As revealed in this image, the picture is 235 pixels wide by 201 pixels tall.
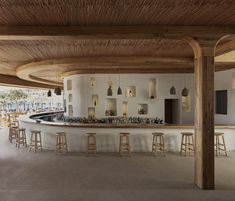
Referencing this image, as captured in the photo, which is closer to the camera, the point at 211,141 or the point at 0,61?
the point at 211,141

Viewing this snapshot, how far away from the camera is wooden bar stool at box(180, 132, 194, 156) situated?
7.22 meters

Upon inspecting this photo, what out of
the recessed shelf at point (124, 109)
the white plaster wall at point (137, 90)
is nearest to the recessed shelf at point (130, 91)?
the white plaster wall at point (137, 90)

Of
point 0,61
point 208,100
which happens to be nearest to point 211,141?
point 208,100

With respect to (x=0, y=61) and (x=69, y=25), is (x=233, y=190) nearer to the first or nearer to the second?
(x=69, y=25)

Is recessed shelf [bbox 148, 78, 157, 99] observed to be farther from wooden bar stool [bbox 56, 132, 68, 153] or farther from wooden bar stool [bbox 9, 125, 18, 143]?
wooden bar stool [bbox 9, 125, 18, 143]

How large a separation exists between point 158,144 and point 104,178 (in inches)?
111

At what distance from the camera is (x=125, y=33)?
4.30 metres

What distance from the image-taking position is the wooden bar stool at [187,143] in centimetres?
722

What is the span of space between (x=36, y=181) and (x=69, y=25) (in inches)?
115

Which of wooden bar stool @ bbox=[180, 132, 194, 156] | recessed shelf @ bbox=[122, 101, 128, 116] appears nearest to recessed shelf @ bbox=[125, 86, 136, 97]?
recessed shelf @ bbox=[122, 101, 128, 116]

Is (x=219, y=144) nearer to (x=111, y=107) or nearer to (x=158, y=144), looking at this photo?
(x=158, y=144)

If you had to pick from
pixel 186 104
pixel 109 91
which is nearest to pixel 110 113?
pixel 109 91

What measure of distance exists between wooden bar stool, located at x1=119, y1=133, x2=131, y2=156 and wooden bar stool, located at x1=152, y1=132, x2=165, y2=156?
0.70 metres

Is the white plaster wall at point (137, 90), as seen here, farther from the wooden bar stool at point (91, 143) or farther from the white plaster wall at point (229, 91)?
the wooden bar stool at point (91, 143)
